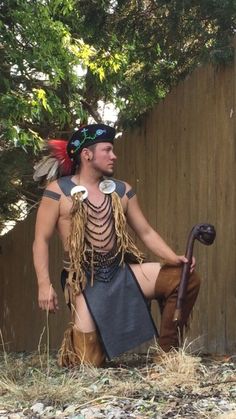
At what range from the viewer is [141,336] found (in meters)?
4.42

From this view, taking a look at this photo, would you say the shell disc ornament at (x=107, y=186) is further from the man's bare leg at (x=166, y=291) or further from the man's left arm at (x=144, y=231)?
the man's bare leg at (x=166, y=291)

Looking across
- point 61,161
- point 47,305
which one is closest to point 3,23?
point 61,161

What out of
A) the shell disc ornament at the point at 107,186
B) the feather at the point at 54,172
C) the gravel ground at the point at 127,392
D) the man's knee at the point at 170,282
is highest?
the feather at the point at 54,172

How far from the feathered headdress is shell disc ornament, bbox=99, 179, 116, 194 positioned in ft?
0.86

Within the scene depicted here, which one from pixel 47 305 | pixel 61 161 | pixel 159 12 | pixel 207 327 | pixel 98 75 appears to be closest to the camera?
pixel 47 305

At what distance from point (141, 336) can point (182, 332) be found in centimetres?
25

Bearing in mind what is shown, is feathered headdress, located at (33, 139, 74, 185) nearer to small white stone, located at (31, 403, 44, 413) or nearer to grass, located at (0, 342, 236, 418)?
grass, located at (0, 342, 236, 418)

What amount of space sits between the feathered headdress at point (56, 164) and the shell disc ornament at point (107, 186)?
26cm

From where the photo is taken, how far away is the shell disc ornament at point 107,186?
15.0 feet

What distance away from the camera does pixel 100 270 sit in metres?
4.43

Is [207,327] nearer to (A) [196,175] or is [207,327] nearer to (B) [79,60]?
(A) [196,175]

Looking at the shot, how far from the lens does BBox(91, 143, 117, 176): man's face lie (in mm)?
4582

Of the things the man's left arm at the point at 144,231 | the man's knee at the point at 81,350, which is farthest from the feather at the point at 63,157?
the man's knee at the point at 81,350

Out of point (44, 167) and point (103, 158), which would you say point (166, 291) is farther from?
point (44, 167)
